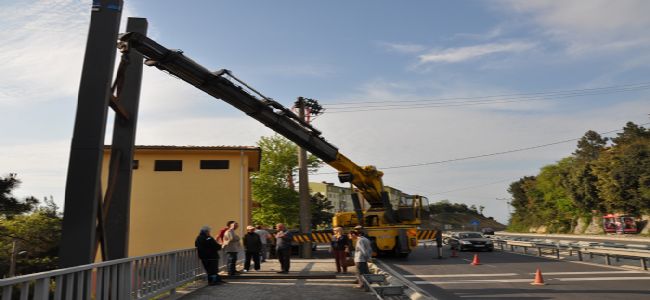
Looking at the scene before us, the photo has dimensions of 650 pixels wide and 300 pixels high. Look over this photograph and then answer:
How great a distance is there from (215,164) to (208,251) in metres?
14.4

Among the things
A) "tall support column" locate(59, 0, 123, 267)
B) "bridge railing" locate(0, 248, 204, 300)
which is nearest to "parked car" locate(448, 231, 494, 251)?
"bridge railing" locate(0, 248, 204, 300)

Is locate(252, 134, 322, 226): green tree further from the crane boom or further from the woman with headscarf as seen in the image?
the woman with headscarf

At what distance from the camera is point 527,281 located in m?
11.7

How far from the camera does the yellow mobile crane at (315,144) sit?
1255 cm

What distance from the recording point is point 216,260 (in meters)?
11.1

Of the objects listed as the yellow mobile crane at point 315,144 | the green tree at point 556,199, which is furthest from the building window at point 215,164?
the green tree at point 556,199

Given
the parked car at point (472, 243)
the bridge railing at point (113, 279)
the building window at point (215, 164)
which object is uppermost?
the building window at point (215, 164)

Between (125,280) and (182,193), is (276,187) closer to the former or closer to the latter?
(182,193)

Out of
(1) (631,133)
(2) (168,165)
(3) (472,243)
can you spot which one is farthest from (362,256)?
(1) (631,133)

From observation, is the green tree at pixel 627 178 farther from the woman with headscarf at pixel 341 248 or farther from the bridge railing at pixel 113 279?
the bridge railing at pixel 113 279

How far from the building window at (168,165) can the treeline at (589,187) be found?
122ft

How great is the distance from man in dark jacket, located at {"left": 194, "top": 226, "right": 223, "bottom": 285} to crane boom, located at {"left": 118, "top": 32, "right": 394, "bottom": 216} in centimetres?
491

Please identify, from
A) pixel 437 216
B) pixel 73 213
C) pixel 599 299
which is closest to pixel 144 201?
Result: pixel 73 213

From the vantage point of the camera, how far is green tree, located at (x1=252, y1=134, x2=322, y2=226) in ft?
129
